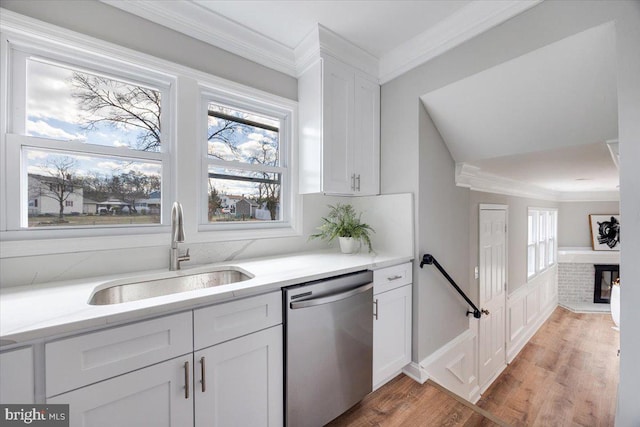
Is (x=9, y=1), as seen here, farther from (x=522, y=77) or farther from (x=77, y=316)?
(x=522, y=77)

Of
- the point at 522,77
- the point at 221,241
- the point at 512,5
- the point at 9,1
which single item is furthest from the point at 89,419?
the point at 512,5

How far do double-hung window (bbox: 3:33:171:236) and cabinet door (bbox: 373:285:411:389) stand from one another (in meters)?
1.65

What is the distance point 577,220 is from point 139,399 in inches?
306

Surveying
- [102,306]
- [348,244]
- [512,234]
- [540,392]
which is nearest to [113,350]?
[102,306]

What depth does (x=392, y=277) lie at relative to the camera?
6.27ft

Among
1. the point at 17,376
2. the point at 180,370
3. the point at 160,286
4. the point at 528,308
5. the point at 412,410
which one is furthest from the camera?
the point at 528,308

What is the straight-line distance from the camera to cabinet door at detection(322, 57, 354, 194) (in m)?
2.02

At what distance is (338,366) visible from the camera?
1.56 meters

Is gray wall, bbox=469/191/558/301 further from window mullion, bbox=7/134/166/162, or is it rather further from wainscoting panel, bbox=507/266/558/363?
window mullion, bbox=7/134/166/162

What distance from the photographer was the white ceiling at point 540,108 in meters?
1.43

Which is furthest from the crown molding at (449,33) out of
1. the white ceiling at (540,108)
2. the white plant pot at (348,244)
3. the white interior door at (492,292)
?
the white interior door at (492,292)

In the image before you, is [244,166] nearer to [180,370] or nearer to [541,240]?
[180,370]

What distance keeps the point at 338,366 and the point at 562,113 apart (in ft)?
7.04

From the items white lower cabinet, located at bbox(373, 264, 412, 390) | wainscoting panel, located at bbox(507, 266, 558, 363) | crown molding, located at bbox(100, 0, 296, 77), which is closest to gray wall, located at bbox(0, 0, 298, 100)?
crown molding, located at bbox(100, 0, 296, 77)
